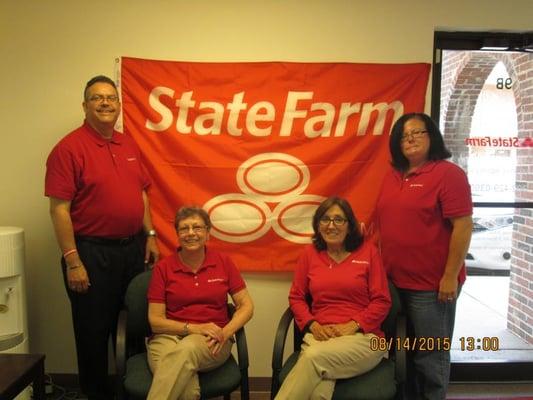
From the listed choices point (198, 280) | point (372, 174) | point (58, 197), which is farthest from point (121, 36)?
point (372, 174)

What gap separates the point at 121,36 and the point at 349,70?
1.30m

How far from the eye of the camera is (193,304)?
6.64 ft

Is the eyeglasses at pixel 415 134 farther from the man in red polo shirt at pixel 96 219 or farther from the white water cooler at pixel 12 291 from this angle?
the white water cooler at pixel 12 291

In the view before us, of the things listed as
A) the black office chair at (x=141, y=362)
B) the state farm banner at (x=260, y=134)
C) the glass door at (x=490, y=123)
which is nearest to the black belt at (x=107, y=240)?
the black office chair at (x=141, y=362)

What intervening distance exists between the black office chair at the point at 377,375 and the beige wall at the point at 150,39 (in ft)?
4.74

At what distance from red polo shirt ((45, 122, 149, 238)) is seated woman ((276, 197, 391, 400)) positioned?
2.96 ft

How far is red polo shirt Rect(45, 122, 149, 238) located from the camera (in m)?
2.07

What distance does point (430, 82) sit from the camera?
8.46ft

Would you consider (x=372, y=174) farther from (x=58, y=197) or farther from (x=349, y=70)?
(x=58, y=197)

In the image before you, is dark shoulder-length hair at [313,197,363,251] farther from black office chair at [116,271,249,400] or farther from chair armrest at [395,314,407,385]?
black office chair at [116,271,249,400]

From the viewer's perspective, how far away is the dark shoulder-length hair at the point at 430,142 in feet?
6.67

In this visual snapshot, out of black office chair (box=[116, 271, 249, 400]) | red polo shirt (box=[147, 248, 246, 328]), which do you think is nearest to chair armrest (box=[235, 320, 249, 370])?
black office chair (box=[116, 271, 249, 400])
